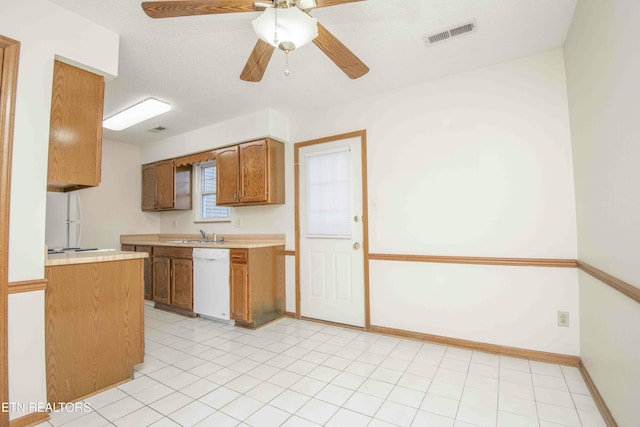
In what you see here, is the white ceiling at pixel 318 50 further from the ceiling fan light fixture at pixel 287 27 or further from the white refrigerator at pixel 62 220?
the white refrigerator at pixel 62 220

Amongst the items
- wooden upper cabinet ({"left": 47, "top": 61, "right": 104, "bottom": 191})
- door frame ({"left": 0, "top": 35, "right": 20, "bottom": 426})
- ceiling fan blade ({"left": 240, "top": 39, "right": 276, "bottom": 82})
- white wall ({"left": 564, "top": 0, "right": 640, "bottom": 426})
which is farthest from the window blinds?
door frame ({"left": 0, "top": 35, "right": 20, "bottom": 426})

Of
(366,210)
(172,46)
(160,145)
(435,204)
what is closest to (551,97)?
(435,204)

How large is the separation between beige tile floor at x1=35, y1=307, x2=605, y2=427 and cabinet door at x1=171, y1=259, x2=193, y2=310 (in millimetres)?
884

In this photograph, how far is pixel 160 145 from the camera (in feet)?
15.4

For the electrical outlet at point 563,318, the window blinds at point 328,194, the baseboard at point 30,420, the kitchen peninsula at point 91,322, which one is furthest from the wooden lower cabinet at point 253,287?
the electrical outlet at point 563,318

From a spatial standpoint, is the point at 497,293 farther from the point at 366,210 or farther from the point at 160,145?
the point at 160,145

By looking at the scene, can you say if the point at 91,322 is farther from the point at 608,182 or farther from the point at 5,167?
the point at 608,182

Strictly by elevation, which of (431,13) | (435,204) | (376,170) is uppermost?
(431,13)

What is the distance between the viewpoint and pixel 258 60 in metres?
1.76

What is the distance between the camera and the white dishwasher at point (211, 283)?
338 centimetres

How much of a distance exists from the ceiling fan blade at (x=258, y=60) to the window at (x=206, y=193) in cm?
285

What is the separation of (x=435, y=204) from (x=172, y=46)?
258 cm

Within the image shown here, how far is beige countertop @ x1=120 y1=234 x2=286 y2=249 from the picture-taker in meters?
3.46

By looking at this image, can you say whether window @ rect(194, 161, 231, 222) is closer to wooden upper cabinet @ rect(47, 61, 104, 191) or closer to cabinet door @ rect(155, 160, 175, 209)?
cabinet door @ rect(155, 160, 175, 209)
